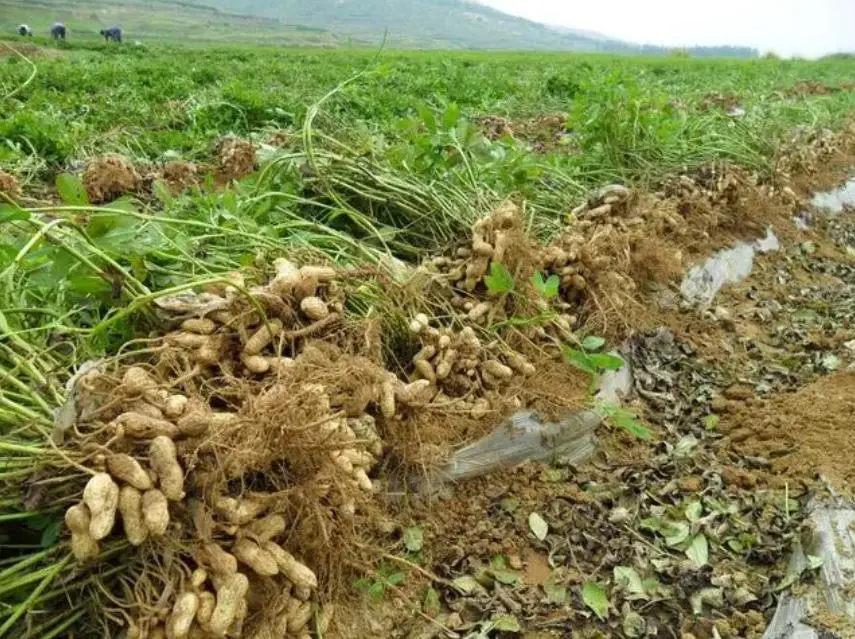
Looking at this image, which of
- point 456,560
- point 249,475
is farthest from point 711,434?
point 249,475

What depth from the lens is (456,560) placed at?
93.1 inches

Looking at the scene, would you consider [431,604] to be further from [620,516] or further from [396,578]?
[620,516]

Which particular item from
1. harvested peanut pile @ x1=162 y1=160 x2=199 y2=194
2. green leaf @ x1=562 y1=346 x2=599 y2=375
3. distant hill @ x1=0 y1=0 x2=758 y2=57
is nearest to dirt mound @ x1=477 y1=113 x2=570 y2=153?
distant hill @ x1=0 y1=0 x2=758 y2=57

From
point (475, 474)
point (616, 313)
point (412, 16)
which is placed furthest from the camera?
point (412, 16)

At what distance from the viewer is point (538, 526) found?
2518 mm

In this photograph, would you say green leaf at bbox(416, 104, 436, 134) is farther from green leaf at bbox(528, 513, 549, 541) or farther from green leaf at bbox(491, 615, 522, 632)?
green leaf at bbox(491, 615, 522, 632)

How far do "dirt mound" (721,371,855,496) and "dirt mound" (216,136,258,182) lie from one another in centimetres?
373

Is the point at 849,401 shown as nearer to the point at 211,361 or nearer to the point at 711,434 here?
the point at 711,434

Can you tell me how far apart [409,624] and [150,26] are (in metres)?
92.4

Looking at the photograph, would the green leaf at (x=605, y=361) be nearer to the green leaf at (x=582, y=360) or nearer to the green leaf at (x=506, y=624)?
the green leaf at (x=582, y=360)

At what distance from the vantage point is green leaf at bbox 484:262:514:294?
2.82m

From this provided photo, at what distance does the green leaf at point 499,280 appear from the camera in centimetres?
282

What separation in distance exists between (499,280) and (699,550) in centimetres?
114

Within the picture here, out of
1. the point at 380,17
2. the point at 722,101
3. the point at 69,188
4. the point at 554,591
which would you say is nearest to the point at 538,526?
the point at 554,591
